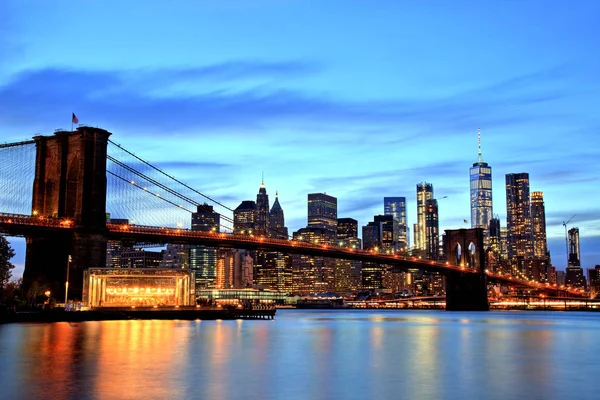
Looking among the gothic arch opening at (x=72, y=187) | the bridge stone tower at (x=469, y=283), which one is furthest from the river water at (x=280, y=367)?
the bridge stone tower at (x=469, y=283)

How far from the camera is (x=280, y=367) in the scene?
34719mm

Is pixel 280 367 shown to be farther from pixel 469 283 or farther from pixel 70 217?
pixel 469 283

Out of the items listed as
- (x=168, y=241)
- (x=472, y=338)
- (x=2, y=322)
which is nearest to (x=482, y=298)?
(x=168, y=241)

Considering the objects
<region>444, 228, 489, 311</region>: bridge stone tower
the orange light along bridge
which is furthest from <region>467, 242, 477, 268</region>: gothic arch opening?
the orange light along bridge

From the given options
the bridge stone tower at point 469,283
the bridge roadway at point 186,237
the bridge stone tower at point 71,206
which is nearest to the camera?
the bridge roadway at point 186,237

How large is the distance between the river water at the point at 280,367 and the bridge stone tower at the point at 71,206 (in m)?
21.9

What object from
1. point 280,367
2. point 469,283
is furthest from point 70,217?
point 469,283

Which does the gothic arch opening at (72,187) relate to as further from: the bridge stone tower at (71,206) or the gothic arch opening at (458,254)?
the gothic arch opening at (458,254)

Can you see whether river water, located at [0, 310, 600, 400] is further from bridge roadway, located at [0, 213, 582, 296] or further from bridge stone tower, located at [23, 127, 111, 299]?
bridge stone tower, located at [23, 127, 111, 299]

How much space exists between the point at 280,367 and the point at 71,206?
2020 inches

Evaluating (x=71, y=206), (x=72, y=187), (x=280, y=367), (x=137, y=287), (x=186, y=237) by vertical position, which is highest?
(x=72, y=187)

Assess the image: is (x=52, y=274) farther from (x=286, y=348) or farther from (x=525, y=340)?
(x=525, y=340)

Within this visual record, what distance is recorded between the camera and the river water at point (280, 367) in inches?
1038

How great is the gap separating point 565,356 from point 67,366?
27.3 metres
